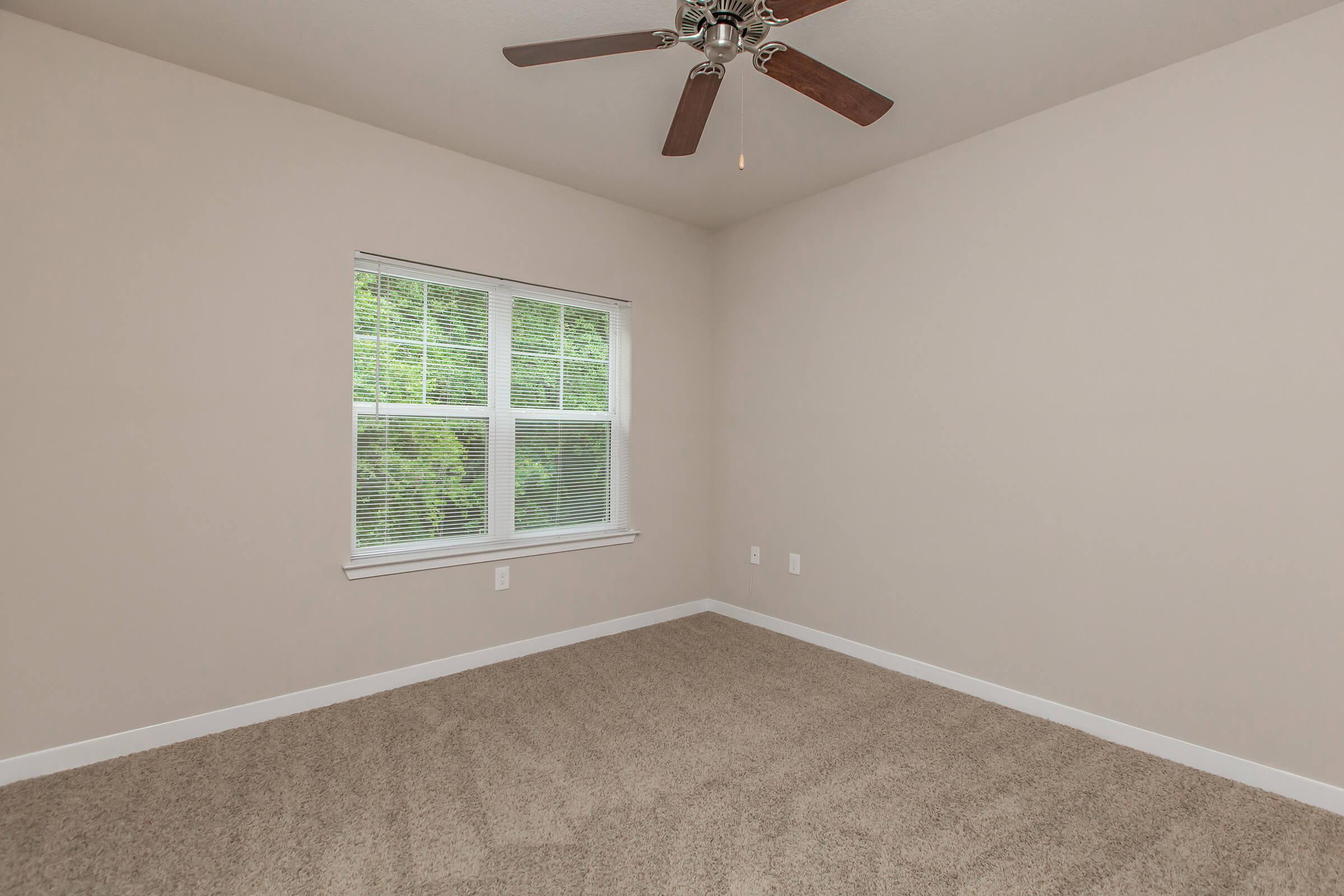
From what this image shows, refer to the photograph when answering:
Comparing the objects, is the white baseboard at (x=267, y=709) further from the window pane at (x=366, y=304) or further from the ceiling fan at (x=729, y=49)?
the ceiling fan at (x=729, y=49)

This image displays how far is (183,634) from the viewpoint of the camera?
2412 mm

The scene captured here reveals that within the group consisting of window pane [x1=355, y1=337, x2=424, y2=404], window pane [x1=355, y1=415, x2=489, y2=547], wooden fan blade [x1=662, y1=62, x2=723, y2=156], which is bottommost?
window pane [x1=355, y1=415, x2=489, y2=547]

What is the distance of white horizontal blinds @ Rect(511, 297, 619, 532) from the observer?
134 inches

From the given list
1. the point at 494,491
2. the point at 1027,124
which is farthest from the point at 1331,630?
the point at 494,491

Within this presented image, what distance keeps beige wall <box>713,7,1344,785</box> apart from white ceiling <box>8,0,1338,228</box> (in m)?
0.24

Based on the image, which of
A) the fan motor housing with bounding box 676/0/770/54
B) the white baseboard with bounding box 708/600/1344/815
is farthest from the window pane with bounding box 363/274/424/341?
the white baseboard with bounding box 708/600/1344/815

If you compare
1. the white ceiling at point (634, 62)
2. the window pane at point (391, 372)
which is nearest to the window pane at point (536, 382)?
the window pane at point (391, 372)

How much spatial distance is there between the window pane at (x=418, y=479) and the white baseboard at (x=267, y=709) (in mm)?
600

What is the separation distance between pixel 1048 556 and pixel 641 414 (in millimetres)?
2198

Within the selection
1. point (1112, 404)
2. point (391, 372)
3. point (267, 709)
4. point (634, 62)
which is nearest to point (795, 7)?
point (634, 62)

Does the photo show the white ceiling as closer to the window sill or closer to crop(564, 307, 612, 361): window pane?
crop(564, 307, 612, 361): window pane

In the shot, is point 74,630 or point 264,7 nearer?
point 264,7

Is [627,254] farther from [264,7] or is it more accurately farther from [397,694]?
[397,694]

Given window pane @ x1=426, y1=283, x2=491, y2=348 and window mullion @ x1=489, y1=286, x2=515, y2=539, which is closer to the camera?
window pane @ x1=426, y1=283, x2=491, y2=348
